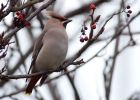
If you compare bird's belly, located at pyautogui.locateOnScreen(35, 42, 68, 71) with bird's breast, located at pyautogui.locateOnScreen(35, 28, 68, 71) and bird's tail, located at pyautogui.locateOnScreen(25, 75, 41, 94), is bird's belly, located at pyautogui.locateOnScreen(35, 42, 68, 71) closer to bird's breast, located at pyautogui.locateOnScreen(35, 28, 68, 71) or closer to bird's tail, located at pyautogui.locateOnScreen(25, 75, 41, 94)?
bird's breast, located at pyautogui.locateOnScreen(35, 28, 68, 71)

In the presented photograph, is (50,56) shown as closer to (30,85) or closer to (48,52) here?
(48,52)

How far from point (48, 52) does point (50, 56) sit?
0.14 feet

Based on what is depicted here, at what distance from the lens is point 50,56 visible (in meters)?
4.02

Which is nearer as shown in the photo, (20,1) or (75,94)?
(20,1)

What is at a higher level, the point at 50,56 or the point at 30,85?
the point at 50,56

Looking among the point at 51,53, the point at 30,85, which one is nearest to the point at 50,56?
the point at 51,53

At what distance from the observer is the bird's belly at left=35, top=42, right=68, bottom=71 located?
394cm

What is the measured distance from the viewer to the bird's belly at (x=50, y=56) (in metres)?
3.94

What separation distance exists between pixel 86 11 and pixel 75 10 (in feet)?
0.59

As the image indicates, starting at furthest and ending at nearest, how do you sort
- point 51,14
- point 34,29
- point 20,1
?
point 34,29
point 51,14
point 20,1

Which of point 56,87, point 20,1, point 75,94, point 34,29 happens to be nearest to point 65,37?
point 75,94

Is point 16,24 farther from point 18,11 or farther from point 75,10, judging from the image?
point 75,10

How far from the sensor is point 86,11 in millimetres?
6391

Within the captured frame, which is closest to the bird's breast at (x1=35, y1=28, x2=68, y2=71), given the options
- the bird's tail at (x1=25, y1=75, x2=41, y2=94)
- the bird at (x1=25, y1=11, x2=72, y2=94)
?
the bird at (x1=25, y1=11, x2=72, y2=94)
